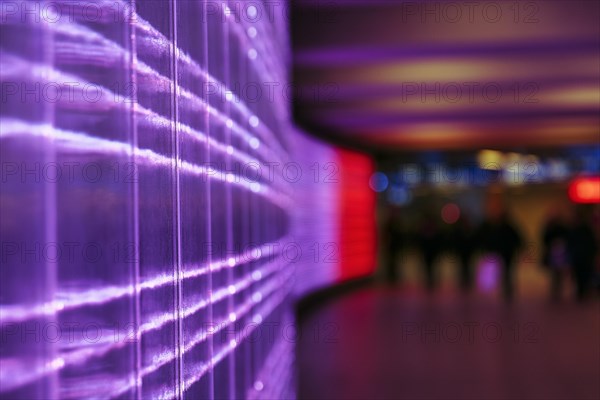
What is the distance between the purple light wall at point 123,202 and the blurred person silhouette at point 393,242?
13.0 metres

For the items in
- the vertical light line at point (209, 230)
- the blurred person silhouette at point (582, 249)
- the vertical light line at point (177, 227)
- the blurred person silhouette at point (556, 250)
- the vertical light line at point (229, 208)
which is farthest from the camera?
the blurred person silhouette at point (556, 250)

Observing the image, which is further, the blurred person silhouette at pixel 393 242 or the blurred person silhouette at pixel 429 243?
the blurred person silhouette at pixel 393 242

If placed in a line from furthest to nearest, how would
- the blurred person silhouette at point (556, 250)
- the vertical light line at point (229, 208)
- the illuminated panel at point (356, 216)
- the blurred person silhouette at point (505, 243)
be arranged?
the illuminated panel at point (356, 216) → the blurred person silhouette at point (505, 243) → the blurred person silhouette at point (556, 250) → the vertical light line at point (229, 208)

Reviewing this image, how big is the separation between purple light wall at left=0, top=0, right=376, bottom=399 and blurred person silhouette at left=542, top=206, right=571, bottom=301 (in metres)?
10.2

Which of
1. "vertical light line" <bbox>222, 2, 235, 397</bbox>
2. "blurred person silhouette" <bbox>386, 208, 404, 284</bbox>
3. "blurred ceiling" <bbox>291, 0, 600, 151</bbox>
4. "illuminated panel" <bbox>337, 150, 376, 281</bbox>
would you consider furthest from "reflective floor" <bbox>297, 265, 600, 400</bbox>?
"blurred person silhouette" <bbox>386, 208, 404, 284</bbox>

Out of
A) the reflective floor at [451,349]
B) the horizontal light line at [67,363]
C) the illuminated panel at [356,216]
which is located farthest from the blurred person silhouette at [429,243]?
the horizontal light line at [67,363]

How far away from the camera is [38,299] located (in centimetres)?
168

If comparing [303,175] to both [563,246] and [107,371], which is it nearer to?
[563,246]

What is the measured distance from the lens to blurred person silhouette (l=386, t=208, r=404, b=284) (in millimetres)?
17078

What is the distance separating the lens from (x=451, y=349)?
8125 mm

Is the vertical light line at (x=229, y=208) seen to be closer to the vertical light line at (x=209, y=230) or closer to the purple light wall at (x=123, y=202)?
the purple light wall at (x=123, y=202)

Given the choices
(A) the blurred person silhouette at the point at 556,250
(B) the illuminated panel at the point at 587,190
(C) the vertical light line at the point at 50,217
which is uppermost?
(B) the illuminated panel at the point at 587,190

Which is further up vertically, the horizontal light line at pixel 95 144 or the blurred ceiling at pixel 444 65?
the blurred ceiling at pixel 444 65

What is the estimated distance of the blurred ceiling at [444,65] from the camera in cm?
746
